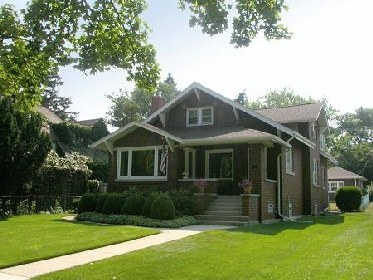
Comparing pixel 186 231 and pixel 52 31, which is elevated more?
pixel 52 31

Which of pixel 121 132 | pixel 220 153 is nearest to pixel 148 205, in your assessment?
pixel 121 132

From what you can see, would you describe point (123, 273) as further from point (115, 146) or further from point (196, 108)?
point (196, 108)

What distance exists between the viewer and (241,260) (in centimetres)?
869

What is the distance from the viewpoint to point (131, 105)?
56.7 m

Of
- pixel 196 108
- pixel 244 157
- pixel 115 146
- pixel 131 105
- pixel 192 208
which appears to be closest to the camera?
pixel 192 208

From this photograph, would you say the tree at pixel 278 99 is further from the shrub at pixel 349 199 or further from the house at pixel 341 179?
the shrub at pixel 349 199

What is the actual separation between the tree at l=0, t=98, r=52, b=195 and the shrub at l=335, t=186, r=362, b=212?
1969cm

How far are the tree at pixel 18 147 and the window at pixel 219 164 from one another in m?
8.54

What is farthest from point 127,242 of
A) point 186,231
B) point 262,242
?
point 262,242

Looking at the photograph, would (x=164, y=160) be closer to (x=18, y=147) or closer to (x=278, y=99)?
(x=18, y=147)

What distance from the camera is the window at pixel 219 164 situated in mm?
21094

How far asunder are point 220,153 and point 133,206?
605cm

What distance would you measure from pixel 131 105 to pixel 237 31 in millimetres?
49485

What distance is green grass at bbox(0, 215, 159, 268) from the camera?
955 centimetres
